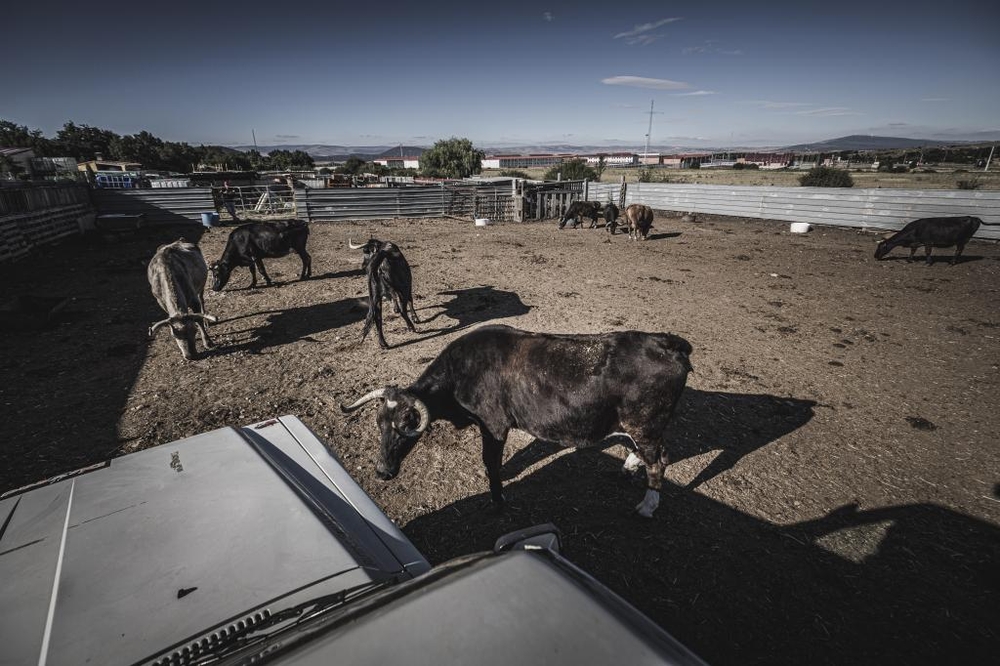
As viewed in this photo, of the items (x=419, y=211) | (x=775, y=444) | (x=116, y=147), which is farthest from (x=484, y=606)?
(x=116, y=147)

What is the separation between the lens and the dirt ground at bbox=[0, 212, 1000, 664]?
3.56 metres

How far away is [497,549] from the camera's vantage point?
1884 millimetres

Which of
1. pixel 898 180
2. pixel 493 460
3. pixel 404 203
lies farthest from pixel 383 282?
pixel 898 180

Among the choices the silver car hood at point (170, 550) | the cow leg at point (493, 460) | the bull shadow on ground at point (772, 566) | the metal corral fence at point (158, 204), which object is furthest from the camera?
the metal corral fence at point (158, 204)

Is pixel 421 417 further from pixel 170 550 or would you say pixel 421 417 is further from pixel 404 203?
pixel 404 203

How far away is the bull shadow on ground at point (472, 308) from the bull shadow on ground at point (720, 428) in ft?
13.5

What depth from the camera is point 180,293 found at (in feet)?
25.2

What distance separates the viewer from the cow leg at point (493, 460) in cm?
448

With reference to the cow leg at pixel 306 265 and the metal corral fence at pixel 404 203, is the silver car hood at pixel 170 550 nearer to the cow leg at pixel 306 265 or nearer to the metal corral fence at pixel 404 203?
the cow leg at pixel 306 265

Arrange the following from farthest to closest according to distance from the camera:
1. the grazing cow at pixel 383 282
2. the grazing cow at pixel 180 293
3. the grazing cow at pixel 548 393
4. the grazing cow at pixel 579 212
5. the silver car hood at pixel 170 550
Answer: the grazing cow at pixel 579 212
the grazing cow at pixel 383 282
the grazing cow at pixel 180 293
the grazing cow at pixel 548 393
the silver car hood at pixel 170 550

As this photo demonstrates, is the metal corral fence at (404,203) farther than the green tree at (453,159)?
No

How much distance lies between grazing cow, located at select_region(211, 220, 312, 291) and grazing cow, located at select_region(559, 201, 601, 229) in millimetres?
13959

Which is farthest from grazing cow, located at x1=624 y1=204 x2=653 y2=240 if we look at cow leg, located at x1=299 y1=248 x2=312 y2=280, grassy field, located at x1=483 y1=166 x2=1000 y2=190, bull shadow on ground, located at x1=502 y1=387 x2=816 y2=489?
grassy field, located at x1=483 y1=166 x2=1000 y2=190

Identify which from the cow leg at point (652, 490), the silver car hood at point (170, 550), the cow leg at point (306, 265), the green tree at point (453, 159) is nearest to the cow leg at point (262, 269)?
the cow leg at point (306, 265)
